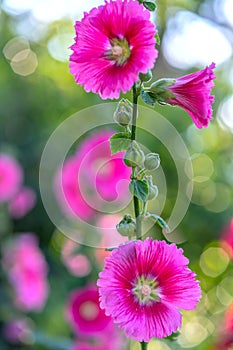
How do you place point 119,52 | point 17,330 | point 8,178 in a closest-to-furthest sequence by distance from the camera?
point 119,52, point 17,330, point 8,178

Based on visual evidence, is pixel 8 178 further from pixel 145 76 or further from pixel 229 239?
pixel 145 76

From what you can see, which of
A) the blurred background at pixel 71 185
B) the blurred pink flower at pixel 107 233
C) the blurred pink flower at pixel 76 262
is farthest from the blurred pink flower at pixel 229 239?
the blurred pink flower at pixel 76 262

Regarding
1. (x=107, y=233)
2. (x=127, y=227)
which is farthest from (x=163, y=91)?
(x=107, y=233)

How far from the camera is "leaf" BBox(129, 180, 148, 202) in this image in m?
0.46

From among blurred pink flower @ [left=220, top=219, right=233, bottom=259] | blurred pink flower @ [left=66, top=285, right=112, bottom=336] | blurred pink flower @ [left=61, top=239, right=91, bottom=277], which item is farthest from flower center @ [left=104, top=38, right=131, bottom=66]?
blurred pink flower @ [left=61, top=239, right=91, bottom=277]

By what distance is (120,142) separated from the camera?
0.48 meters

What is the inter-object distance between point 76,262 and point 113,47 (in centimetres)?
114

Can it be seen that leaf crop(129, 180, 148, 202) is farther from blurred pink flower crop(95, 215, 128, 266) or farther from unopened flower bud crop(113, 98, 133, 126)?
blurred pink flower crop(95, 215, 128, 266)

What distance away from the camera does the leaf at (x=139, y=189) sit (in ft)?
1.51

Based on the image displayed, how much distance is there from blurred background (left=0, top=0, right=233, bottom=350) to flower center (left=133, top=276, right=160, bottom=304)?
0.73 m

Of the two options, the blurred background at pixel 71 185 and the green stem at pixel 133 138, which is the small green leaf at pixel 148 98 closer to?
the green stem at pixel 133 138

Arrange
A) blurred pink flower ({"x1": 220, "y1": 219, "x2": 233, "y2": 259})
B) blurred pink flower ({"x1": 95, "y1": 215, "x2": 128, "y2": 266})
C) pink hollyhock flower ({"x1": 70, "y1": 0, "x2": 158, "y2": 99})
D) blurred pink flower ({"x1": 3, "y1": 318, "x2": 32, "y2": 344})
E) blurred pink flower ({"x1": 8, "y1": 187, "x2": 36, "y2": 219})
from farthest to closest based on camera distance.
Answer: blurred pink flower ({"x1": 8, "y1": 187, "x2": 36, "y2": 219}) < blurred pink flower ({"x1": 95, "y1": 215, "x2": 128, "y2": 266}) < blurred pink flower ({"x1": 3, "y1": 318, "x2": 32, "y2": 344}) < blurred pink flower ({"x1": 220, "y1": 219, "x2": 233, "y2": 259}) < pink hollyhock flower ({"x1": 70, "y1": 0, "x2": 158, "y2": 99})

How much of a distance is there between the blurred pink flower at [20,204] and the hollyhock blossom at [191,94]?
1109 mm

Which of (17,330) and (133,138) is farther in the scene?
(17,330)
